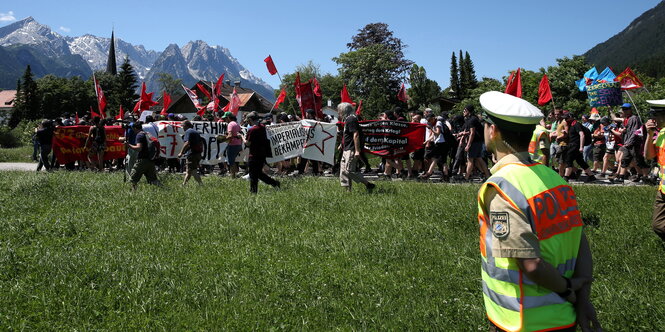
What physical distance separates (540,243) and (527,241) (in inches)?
4.3

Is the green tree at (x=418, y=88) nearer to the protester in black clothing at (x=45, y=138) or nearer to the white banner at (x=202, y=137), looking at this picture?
the white banner at (x=202, y=137)

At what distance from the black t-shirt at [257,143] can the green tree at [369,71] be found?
65.7 metres

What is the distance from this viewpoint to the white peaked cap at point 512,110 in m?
2.28

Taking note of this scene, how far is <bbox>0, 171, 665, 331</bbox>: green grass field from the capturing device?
13.6 ft

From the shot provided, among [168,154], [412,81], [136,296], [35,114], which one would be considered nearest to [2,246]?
[136,296]

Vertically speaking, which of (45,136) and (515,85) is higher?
(515,85)

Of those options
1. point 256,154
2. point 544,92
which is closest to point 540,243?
point 256,154

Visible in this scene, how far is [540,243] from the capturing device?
86.5 inches

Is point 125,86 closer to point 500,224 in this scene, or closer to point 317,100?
point 317,100

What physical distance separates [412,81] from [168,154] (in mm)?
67934

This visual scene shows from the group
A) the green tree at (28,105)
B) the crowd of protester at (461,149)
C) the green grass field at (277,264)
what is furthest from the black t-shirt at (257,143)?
the green tree at (28,105)

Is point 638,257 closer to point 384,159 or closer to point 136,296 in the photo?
point 136,296

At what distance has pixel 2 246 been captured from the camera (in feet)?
20.5

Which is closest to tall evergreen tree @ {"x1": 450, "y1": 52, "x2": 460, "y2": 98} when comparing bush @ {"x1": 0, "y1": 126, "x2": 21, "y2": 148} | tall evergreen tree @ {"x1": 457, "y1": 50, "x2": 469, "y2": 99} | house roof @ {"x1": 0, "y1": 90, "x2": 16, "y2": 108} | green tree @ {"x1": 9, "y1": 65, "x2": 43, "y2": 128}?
tall evergreen tree @ {"x1": 457, "y1": 50, "x2": 469, "y2": 99}
